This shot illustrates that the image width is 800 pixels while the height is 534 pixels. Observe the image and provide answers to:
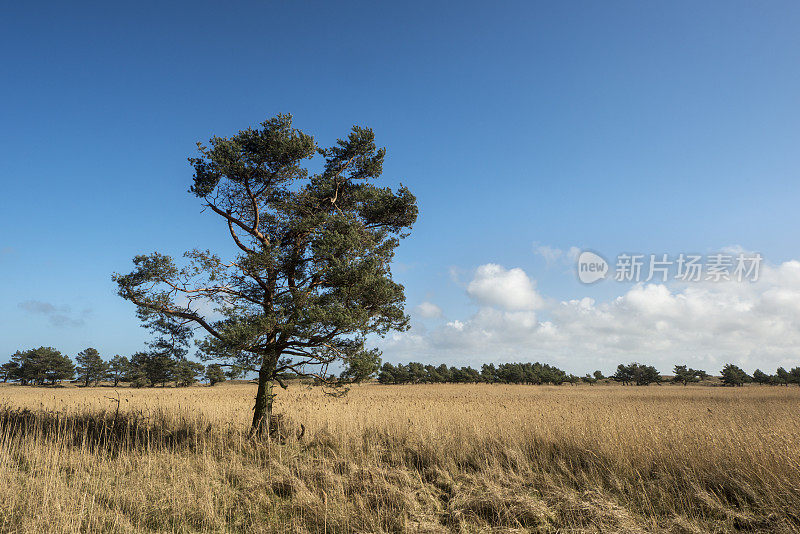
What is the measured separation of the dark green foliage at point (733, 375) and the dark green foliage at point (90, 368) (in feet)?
423

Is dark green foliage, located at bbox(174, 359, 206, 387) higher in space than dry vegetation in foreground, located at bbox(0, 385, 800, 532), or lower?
lower

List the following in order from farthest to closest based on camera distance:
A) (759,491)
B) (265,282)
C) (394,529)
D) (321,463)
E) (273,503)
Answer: (265,282) → (321,463) → (273,503) → (759,491) → (394,529)

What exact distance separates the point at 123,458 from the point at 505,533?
9350 millimetres

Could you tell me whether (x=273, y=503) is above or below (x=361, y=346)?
below

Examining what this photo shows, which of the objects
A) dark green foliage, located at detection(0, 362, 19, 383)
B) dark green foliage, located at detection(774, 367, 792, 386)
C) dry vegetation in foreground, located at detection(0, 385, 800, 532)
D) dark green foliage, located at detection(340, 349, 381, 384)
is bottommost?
dark green foliage, located at detection(0, 362, 19, 383)

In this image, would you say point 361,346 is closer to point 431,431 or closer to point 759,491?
point 431,431

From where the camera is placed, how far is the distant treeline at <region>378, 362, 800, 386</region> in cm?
6856

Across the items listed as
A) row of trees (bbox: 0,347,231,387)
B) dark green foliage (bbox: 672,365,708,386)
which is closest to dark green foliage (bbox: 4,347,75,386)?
row of trees (bbox: 0,347,231,387)

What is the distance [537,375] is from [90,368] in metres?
95.4

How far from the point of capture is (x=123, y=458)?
30.1 feet

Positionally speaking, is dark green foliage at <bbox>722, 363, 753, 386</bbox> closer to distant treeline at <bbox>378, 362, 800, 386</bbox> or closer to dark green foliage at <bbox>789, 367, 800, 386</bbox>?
distant treeline at <bbox>378, 362, 800, 386</bbox>

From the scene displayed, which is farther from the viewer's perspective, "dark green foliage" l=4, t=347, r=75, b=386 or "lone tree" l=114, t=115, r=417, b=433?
"dark green foliage" l=4, t=347, r=75, b=386

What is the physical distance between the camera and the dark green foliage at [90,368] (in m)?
80.1

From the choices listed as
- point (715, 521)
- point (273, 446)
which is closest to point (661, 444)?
point (715, 521)
